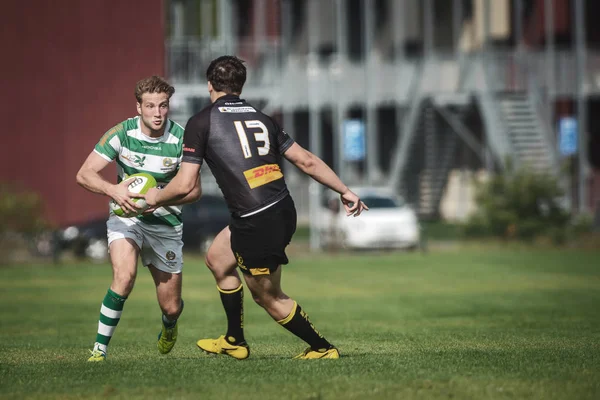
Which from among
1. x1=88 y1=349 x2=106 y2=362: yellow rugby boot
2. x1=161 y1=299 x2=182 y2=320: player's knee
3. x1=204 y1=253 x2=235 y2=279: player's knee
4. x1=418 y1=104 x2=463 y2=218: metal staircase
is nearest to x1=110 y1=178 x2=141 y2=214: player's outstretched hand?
x1=204 y1=253 x2=235 y2=279: player's knee

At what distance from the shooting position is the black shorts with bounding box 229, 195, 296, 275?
848cm

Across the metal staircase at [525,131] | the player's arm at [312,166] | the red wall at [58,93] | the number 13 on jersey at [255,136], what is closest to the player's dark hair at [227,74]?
the number 13 on jersey at [255,136]

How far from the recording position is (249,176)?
8.48 m

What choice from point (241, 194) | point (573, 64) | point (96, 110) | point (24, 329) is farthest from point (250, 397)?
point (573, 64)

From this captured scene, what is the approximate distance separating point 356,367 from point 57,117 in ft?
90.2

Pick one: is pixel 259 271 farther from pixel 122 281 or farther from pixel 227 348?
pixel 122 281

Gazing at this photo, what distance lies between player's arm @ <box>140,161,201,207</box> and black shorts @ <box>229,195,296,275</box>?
42 centimetres

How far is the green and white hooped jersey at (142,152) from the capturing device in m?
9.42

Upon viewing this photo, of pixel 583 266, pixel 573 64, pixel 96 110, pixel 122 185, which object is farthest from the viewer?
pixel 573 64

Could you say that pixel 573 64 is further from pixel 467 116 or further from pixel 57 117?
pixel 57 117

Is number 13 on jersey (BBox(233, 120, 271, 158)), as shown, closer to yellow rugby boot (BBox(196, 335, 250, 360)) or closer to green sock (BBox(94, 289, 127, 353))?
yellow rugby boot (BBox(196, 335, 250, 360))

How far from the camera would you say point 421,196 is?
4400 centimetres

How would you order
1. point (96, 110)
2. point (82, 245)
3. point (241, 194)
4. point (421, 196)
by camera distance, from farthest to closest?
point (421, 196), point (96, 110), point (82, 245), point (241, 194)

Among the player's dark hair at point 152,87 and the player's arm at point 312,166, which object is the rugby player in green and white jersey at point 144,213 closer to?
the player's dark hair at point 152,87
